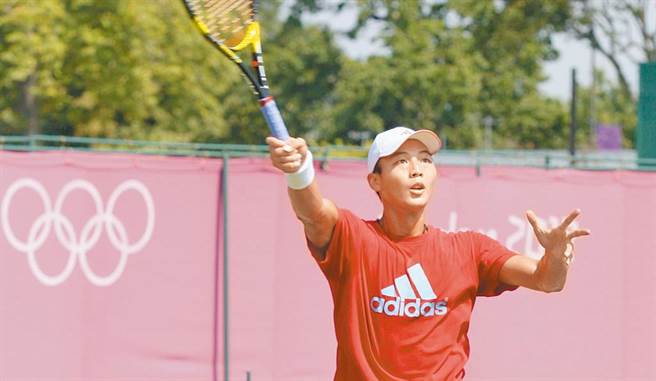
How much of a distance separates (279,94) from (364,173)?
46221 millimetres

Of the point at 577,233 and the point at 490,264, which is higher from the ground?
the point at 577,233

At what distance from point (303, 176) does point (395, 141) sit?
2.01 ft

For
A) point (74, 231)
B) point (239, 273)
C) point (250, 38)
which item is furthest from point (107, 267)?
point (250, 38)

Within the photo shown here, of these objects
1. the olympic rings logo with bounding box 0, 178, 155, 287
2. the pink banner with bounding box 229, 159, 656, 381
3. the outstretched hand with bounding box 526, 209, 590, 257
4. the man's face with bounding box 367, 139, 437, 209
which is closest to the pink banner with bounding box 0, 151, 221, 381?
the olympic rings logo with bounding box 0, 178, 155, 287

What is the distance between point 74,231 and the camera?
8.43 m

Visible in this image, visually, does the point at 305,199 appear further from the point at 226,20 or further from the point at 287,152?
the point at 226,20

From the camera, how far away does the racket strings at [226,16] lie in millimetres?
4738

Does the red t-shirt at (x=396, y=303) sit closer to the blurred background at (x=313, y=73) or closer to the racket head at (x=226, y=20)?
the racket head at (x=226, y=20)

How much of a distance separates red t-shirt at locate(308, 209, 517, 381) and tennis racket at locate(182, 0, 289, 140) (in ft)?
2.32

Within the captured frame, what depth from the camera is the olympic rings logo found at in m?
8.21

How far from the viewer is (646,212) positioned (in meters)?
10.9

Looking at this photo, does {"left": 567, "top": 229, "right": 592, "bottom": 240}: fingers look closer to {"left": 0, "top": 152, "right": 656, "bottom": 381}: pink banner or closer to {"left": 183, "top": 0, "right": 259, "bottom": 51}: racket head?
{"left": 183, "top": 0, "right": 259, "bottom": 51}: racket head

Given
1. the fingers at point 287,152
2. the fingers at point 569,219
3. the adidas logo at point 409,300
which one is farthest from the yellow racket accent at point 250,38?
the fingers at point 569,219

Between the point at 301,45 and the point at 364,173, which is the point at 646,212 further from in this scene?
the point at 301,45
